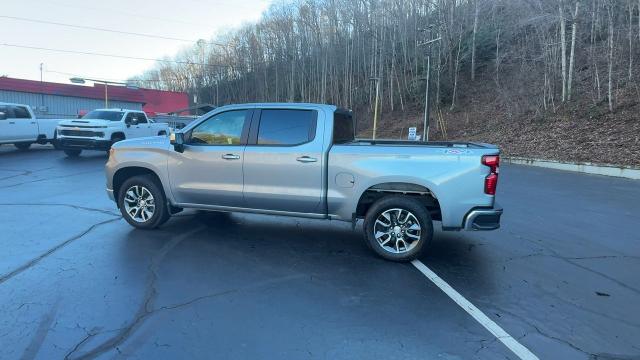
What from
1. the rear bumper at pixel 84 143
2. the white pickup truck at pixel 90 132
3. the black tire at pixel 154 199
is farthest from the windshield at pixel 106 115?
the black tire at pixel 154 199

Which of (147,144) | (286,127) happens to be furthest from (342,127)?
(147,144)

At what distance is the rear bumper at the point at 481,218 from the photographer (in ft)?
17.1

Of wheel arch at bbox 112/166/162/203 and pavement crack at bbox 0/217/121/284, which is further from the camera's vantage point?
wheel arch at bbox 112/166/162/203

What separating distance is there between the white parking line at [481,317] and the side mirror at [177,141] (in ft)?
11.6

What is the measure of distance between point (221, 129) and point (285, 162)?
45.0 inches

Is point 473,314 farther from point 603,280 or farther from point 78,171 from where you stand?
point 78,171

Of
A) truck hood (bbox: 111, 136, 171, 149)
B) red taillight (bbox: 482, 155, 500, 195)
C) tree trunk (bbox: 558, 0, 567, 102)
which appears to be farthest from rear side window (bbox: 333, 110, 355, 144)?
tree trunk (bbox: 558, 0, 567, 102)

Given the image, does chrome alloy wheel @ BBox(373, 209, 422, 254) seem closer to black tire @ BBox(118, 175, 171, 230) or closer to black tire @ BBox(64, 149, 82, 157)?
black tire @ BBox(118, 175, 171, 230)

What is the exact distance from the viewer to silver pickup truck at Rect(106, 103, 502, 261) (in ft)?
17.3

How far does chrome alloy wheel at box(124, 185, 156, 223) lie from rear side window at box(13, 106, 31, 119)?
48.5ft

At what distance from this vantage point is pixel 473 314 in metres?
4.07

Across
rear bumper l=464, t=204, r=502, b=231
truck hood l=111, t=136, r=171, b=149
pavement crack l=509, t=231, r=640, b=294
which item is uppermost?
truck hood l=111, t=136, r=171, b=149

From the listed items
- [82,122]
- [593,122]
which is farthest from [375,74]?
[82,122]

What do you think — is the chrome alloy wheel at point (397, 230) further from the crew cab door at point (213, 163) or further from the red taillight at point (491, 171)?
the crew cab door at point (213, 163)
